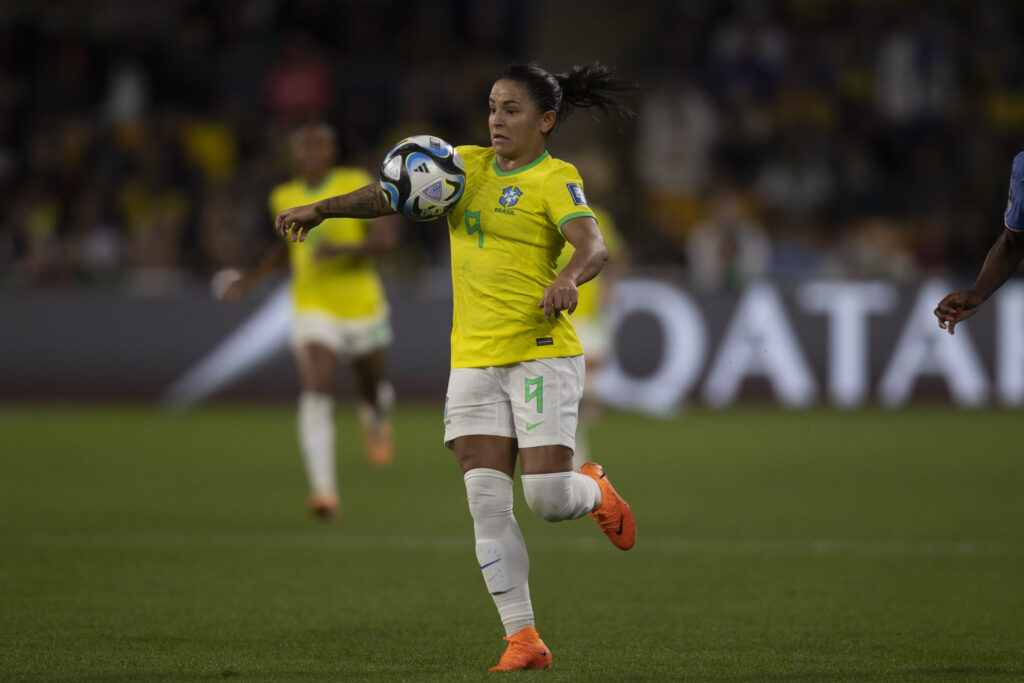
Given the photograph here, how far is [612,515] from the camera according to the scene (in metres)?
5.88

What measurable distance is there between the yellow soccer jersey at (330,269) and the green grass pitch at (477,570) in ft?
4.49

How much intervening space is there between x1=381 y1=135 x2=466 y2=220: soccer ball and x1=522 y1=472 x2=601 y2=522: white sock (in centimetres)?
104

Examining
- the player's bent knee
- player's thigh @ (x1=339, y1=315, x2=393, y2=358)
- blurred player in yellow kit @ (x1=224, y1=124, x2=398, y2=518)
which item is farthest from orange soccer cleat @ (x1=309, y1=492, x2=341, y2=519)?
the player's bent knee

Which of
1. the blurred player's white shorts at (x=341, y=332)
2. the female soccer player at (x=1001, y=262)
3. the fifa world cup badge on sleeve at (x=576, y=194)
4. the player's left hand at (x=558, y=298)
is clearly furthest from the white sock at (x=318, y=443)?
the player's left hand at (x=558, y=298)

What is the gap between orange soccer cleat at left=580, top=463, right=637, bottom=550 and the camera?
5.86 m

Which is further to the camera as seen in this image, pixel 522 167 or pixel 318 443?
pixel 318 443

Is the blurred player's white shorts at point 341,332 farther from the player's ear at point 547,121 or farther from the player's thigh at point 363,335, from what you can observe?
the player's ear at point 547,121

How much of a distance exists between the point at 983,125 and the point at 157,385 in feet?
36.7

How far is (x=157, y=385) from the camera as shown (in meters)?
16.9

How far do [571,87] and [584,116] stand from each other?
14.7 m

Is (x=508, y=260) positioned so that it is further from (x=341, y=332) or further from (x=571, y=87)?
(x=341, y=332)

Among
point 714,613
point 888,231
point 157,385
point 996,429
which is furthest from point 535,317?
point 888,231

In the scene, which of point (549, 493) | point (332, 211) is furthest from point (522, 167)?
point (549, 493)

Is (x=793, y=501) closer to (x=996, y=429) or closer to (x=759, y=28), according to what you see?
(x=996, y=429)
